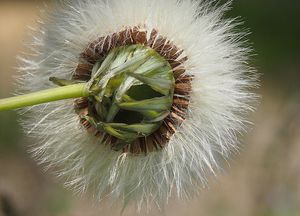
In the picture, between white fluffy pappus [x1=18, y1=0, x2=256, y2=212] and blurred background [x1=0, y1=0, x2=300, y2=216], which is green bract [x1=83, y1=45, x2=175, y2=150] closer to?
white fluffy pappus [x1=18, y1=0, x2=256, y2=212]

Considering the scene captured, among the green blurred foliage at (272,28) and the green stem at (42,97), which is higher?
the green blurred foliage at (272,28)

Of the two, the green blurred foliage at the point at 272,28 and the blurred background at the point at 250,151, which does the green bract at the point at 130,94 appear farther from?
the green blurred foliage at the point at 272,28

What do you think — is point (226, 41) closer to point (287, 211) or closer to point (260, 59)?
point (287, 211)

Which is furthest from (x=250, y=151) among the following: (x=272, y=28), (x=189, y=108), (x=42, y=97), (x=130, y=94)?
(x=42, y=97)

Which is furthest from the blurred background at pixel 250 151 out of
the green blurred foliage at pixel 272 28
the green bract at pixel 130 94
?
the green bract at pixel 130 94

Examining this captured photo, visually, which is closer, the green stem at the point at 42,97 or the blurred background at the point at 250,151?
the green stem at the point at 42,97

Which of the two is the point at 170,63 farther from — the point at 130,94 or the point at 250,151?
the point at 250,151

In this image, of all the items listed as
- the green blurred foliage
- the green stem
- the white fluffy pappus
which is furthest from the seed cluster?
the green blurred foliage
